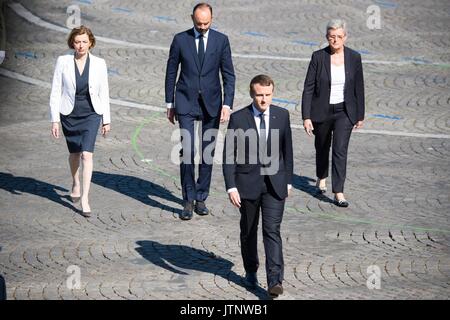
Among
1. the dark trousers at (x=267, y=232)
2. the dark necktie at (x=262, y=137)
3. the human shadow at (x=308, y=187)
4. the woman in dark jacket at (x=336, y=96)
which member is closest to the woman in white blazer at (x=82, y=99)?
the woman in dark jacket at (x=336, y=96)

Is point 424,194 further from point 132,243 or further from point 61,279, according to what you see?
point 61,279

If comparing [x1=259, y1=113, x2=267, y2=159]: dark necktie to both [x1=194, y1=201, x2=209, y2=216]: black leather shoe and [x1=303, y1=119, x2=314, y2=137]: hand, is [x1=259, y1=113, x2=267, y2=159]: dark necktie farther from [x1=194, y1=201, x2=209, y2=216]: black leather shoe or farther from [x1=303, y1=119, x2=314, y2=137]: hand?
[x1=303, y1=119, x2=314, y2=137]: hand

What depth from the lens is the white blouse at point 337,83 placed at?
14555 mm

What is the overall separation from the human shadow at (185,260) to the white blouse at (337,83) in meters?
2.88

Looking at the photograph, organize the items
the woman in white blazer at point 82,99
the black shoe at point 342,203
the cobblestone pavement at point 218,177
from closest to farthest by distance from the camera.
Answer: the cobblestone pavement at point 218,177 → the woman in white blazer at point 82,99 → the black shoe at point 342,203

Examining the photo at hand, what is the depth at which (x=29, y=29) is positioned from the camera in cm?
2350

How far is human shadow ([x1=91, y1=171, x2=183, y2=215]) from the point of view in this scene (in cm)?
1461

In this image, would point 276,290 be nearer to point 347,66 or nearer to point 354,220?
point 354,220

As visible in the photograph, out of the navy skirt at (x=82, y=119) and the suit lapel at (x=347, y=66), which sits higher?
the suit lapel at (x=347, y=66)

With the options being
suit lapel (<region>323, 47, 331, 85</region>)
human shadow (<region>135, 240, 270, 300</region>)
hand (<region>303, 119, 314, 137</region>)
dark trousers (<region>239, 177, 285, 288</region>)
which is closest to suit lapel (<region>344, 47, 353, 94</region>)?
suit lapel (<region>323, 47, 331, 85</region>)

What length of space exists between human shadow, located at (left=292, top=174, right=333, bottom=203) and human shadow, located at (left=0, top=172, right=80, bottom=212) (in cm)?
278

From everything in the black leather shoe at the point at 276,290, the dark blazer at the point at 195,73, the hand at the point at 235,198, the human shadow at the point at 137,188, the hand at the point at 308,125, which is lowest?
the black leather shoe at the point at 276,290

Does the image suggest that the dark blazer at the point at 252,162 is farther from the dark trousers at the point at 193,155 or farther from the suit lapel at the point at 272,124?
the dark trousers at the point at 193,155

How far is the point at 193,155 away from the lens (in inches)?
554
